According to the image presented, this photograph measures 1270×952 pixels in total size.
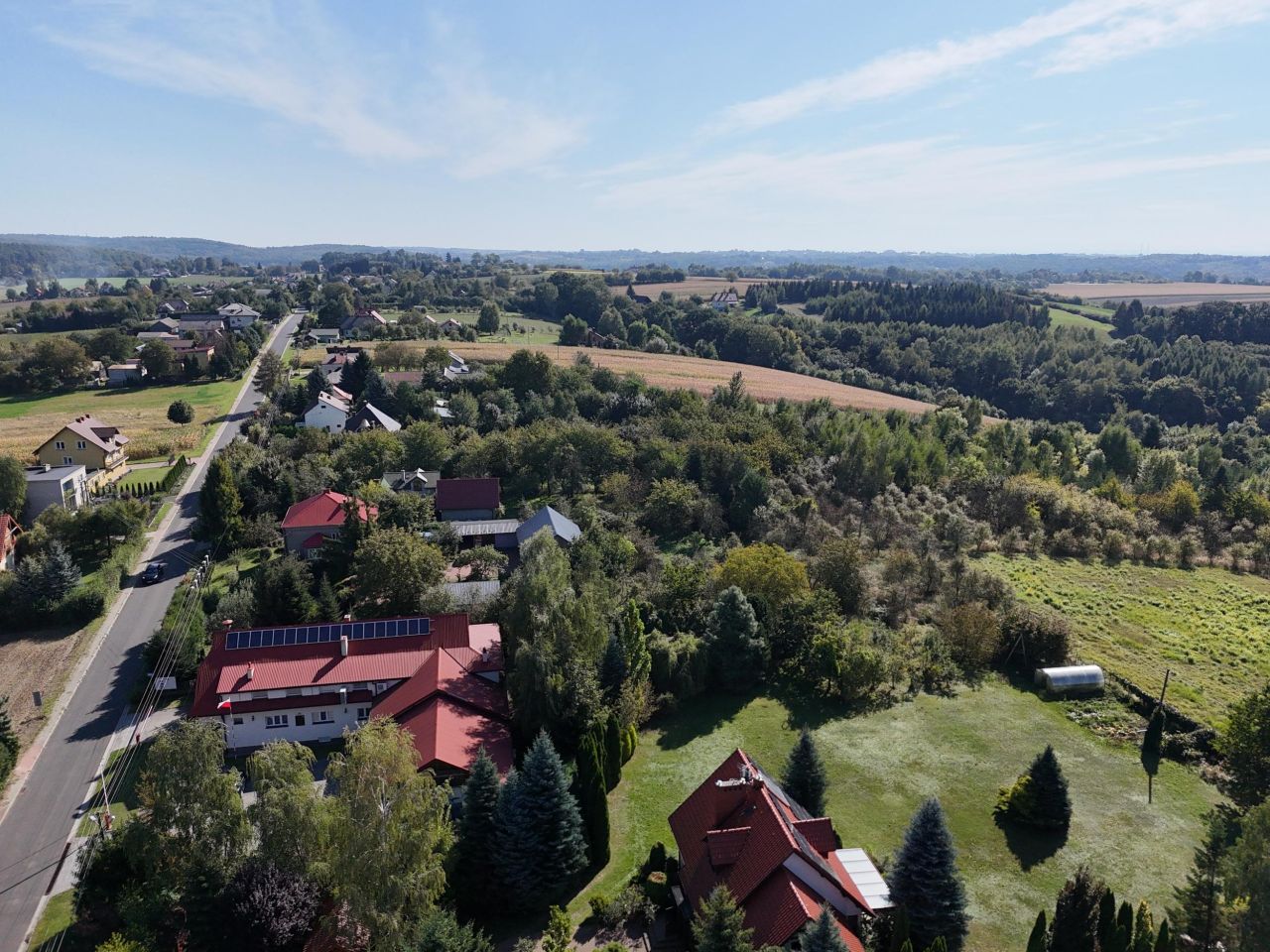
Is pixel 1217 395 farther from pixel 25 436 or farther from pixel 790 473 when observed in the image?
pixel 25 436

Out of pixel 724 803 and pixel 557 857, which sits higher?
pixel 724 803

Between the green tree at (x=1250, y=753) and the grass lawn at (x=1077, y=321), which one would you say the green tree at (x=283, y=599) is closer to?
the green tree at (x=1250, y=753)

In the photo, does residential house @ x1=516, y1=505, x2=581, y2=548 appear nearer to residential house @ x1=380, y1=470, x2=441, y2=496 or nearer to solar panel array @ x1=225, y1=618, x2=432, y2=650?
residential house @ x1=380, y1=470, x2=441, y2=496

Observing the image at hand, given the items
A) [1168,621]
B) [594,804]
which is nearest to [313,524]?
[594,804]


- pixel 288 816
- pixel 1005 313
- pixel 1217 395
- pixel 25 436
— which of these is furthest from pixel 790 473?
pixel 1005 313

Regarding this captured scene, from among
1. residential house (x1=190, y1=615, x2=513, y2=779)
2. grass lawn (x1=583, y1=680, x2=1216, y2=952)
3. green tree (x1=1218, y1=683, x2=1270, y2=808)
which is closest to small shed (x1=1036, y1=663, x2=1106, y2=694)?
grass lawn (x1=583, y1=680, x2=1216, y2=952)

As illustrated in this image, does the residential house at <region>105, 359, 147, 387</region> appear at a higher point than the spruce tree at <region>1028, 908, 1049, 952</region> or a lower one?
lower
